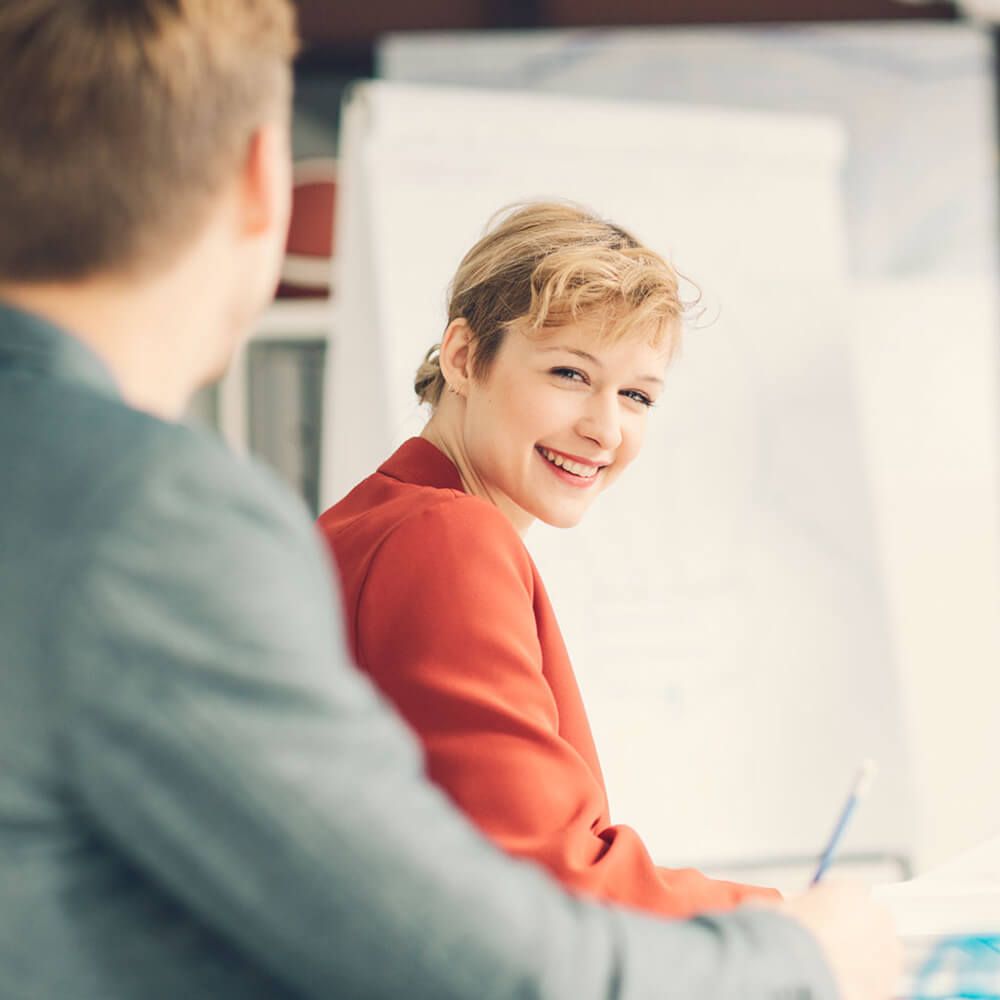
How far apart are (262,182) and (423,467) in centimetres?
36

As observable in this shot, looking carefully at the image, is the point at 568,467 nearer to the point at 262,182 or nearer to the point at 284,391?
the point at 262,182

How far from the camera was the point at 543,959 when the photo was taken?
522 mm

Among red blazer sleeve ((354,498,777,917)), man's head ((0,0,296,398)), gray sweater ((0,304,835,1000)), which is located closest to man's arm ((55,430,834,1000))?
gray sweater ((0,304,835,1000))

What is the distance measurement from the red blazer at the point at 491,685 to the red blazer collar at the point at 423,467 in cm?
7

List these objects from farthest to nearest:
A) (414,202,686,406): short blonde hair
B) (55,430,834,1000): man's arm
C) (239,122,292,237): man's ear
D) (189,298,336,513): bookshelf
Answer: (189,298,336,513): bookshelf, (414,202,686,406): short blonde hair, (239,122,292,237): man's ear, (55,430,834,1000): man's arm

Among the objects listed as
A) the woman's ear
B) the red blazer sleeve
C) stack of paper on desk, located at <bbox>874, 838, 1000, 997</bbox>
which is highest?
the woman's ear

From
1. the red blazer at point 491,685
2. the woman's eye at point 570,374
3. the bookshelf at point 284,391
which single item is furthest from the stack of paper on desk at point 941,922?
the bookshelf at point 284,391

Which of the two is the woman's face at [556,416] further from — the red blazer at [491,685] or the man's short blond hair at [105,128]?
the man's short blond hair at [105,128]

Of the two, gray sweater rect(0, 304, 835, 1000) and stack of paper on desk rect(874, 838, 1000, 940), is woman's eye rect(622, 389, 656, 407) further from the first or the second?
gray sweater rect(0, 304, 835, 1000)

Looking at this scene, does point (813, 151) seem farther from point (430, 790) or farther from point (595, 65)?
point (430, 790)

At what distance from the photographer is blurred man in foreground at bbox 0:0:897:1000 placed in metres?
0.49

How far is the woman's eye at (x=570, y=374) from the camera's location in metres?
0.95

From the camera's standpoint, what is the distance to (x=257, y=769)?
49cm

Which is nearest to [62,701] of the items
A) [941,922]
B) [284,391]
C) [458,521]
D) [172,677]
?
[172,677]
